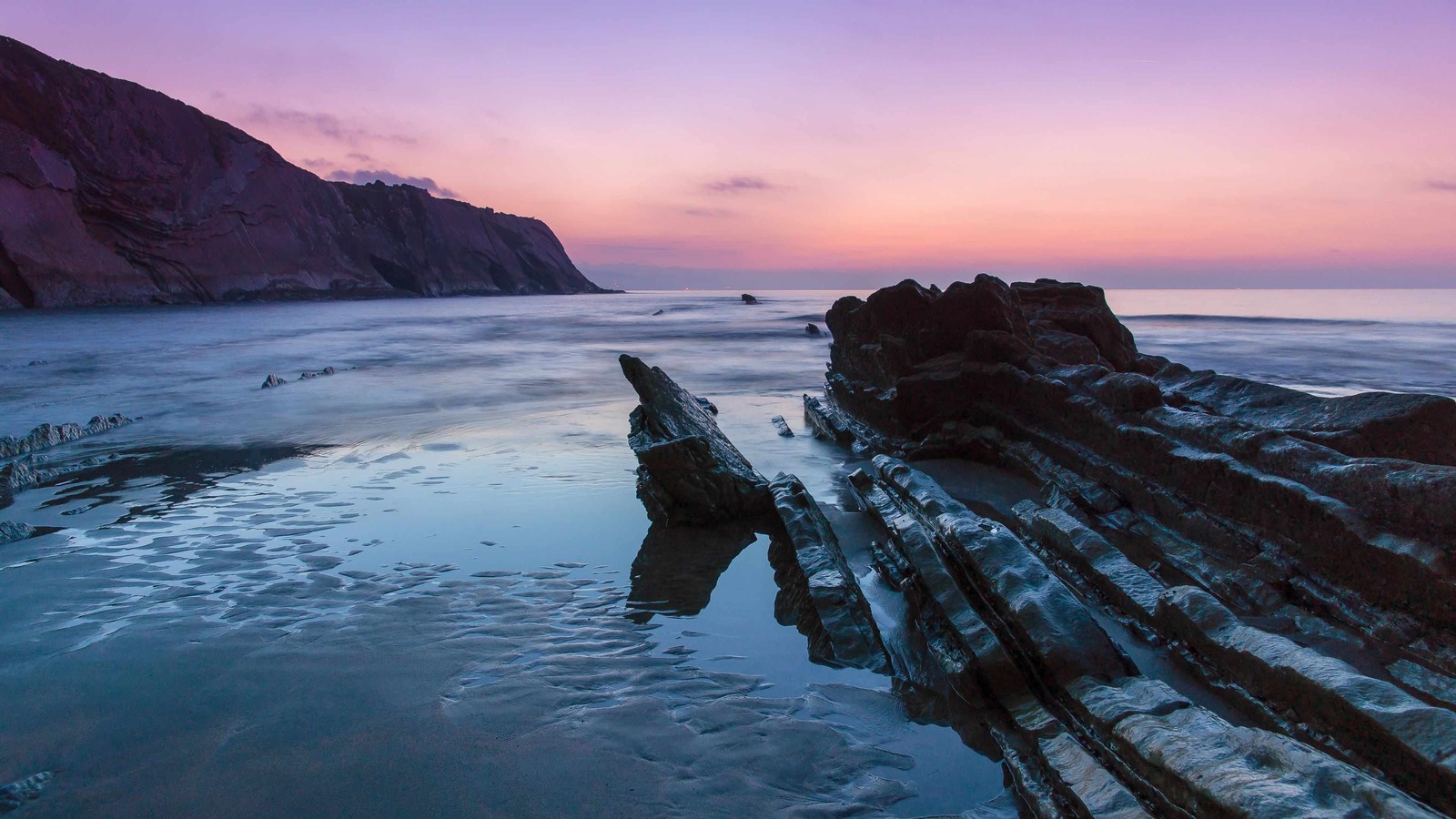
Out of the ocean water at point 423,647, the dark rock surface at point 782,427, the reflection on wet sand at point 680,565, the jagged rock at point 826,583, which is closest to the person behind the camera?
the ocean water at point 423,647

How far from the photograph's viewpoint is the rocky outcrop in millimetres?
1812

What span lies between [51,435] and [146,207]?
43531 mm

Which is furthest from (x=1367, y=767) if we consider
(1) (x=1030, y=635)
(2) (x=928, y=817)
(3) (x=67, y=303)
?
(3) (x=67, y=303)

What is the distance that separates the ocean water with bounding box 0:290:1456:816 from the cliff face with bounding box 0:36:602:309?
3881 cm

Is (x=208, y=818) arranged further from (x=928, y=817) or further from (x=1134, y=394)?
(x=1134, y=394)

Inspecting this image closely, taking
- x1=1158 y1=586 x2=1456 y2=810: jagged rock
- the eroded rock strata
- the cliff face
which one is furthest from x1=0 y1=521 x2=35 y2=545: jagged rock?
the cliff face

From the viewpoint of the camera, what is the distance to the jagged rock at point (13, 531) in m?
4.23

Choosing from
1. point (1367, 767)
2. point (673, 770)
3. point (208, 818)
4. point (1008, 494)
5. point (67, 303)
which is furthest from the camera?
point (67, 303)

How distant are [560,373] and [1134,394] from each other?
12.8 metres

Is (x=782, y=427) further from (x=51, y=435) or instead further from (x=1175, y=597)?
(x=51, y=435)

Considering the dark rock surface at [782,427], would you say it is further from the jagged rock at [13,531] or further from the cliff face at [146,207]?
the cliff face at [146,207]

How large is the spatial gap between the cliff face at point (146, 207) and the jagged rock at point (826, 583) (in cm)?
4485

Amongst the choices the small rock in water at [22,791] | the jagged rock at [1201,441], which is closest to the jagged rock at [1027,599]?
the jagged rock at [1201,441]

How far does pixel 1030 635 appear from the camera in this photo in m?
2.49
